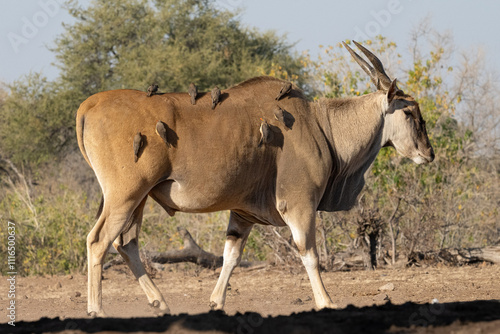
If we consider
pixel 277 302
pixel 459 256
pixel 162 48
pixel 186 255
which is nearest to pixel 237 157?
pixel 277 302

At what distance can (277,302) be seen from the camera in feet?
25.1

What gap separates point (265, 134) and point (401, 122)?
169cm

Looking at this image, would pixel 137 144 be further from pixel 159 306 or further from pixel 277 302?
pixel 277 302

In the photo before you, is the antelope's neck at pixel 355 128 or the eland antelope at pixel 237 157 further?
the antelope's neck at pixel 355 128

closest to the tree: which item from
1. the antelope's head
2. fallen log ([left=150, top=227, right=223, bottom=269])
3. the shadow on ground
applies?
fallen log ([left=150, top=227, right=223, bottom=269])

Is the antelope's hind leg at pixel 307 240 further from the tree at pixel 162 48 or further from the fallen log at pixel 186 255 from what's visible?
the tree at pixel 162 48

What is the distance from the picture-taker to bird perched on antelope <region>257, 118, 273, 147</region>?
6088 millimetres

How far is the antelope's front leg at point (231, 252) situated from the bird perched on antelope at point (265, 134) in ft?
3.41

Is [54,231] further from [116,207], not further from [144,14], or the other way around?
[144,14]

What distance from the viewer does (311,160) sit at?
249 inches

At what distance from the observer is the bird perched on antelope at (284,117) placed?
6262 mm

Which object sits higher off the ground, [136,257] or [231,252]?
[136,257]

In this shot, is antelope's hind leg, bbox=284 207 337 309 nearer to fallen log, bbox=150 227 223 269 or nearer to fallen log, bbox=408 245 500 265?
fallen log, bbox=150 227 223 269

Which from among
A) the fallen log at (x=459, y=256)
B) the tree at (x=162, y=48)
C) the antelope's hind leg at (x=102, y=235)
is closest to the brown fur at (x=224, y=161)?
the antelope's hind leg at (x=102, y=235)
